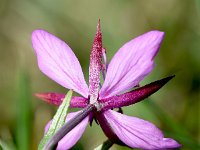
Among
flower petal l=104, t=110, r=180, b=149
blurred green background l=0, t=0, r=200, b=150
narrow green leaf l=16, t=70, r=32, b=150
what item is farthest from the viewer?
blurred green background l=0, t=0, r=200, b=150

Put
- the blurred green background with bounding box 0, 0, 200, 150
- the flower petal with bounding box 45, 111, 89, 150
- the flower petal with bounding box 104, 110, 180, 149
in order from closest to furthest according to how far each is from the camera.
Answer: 1. the flower petal with bounding box 104, 110, 180, 149
2. the flower petal with bounding box 45, 111, 89, 150
3. the blurred green background with bounding box 0, 0, 200, 150

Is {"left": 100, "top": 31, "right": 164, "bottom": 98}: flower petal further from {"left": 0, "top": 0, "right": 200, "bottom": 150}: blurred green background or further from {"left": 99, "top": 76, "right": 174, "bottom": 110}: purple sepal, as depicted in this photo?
{"left": 0, "top": 0, "right": 200, "bottom": 150}: blurred green background

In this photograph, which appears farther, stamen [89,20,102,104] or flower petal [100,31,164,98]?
stamen [89,20,102,104]

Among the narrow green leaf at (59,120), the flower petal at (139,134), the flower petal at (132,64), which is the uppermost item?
the flower petal at (132,64)

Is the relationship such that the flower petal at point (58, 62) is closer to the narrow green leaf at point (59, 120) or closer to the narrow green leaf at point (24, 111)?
the narrow green leaf at point (59, 120)

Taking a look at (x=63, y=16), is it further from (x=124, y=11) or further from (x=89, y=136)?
(x=89, y=136)

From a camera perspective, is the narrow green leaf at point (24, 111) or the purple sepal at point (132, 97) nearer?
the purple sepal at point (132, 97)

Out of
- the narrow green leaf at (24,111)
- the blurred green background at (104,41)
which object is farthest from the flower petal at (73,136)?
the blurred green background at (104,41)

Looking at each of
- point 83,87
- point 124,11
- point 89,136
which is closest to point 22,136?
point 89,136

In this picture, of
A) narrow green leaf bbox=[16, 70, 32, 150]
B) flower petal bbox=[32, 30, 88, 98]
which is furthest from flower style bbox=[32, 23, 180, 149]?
narrow green leaf bbox=[16, 70, 32, 150]
